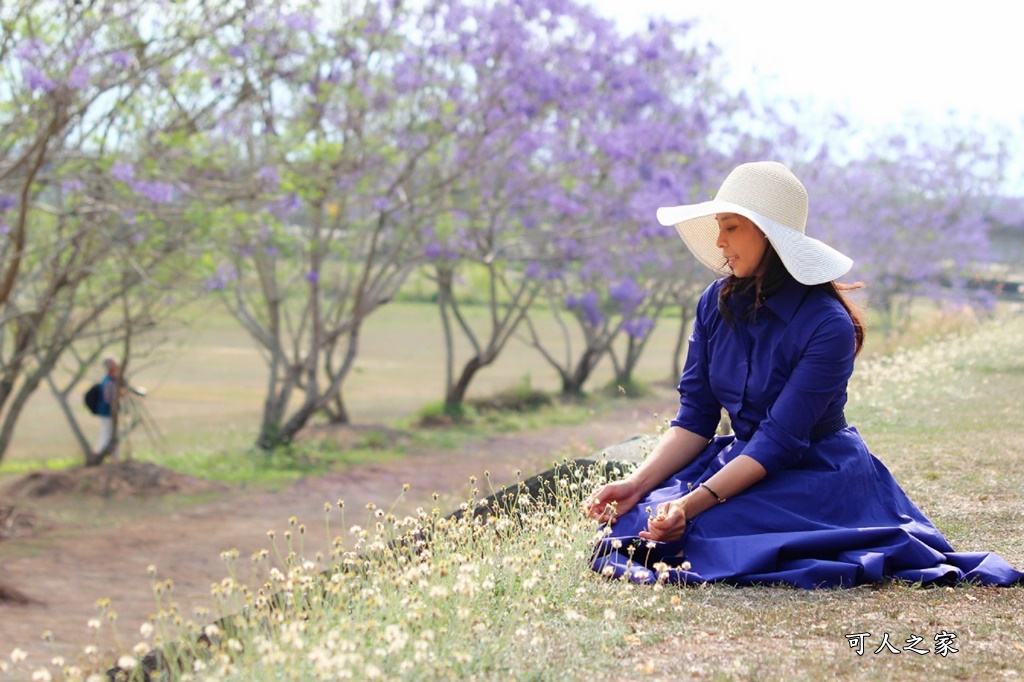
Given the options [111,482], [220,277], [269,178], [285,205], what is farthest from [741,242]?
[111,482]

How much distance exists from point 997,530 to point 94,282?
1119 cm

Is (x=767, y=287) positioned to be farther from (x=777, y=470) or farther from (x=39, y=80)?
(x=39, y=80)

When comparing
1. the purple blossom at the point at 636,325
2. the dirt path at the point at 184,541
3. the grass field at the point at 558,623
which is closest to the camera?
the grass field at the point at 558,623

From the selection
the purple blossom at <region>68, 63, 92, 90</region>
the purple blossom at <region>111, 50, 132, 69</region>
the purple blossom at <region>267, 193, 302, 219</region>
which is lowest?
→ the purple blossom at <region>267, 193, 302, 219</region>

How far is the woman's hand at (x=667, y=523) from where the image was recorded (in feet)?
11.6

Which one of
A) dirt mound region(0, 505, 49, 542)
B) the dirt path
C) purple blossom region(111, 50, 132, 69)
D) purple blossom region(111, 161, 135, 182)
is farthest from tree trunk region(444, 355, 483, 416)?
purple blossom region(111, 50, 132, 69)

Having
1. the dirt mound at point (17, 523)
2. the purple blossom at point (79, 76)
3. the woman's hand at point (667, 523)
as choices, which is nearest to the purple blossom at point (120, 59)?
the purple blossom at point (79, 76)

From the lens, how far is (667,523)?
3.55 metres

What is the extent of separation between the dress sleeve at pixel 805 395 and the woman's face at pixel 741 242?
0.31m

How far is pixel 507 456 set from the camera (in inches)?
567

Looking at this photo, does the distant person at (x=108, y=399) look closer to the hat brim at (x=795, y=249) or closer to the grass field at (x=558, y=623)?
the grass field at (x=558, y=623)

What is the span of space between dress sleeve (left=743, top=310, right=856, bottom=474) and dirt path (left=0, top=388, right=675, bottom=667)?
9.43 feet

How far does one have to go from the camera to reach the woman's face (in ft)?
12.3

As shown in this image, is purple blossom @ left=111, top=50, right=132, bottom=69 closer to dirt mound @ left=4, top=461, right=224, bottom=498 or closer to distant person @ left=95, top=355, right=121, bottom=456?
dirt mound @ left=4, top=461, right=224, bottom=498
